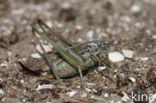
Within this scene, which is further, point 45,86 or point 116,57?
point 116,57

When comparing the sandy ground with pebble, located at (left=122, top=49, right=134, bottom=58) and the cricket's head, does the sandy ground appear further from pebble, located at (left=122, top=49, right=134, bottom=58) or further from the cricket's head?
the cricket's head

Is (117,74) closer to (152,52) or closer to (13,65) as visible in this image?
(152,52)

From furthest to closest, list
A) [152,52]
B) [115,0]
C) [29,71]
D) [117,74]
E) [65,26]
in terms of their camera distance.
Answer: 1. [115,0]
2. [65,26]
3. [152,52]
4. [117,74]
5. [29,71]

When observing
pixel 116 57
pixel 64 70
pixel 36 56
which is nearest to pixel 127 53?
pixel 116 57

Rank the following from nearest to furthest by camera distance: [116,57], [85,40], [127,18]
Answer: [116,57] < [85,40] < [127,18]

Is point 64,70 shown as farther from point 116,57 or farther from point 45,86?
point 116,57

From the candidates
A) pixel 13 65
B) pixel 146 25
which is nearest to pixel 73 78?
pixel 13 65

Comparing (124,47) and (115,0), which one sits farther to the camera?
(115,0)

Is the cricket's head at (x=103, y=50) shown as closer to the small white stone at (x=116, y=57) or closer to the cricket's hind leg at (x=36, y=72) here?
the small white stone at (x=116, y=57)
